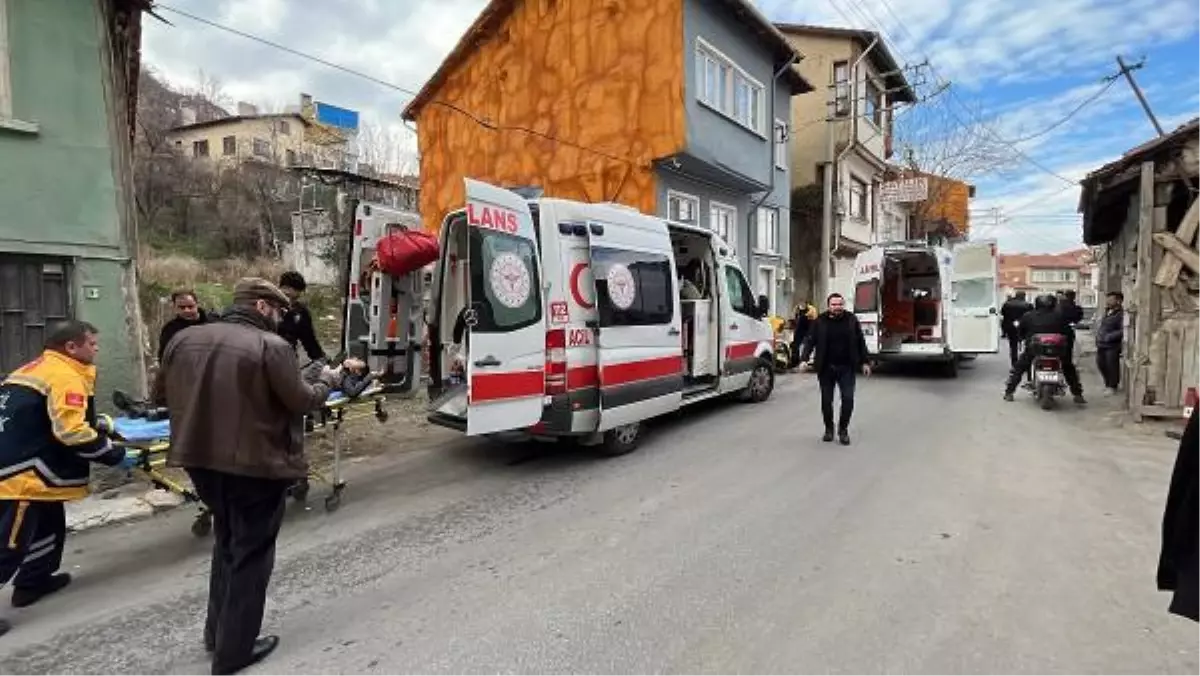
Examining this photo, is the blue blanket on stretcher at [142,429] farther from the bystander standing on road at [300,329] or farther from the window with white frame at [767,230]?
the window with white frame at [767,230]

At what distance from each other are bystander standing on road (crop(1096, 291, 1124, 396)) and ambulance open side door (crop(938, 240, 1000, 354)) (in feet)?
8.00

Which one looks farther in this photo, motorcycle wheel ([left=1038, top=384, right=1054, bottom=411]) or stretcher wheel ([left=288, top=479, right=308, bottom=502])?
motorcycle wheel ([left=1038, top=384, right=1054, bottom=411])

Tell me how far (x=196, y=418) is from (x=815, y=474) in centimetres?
526

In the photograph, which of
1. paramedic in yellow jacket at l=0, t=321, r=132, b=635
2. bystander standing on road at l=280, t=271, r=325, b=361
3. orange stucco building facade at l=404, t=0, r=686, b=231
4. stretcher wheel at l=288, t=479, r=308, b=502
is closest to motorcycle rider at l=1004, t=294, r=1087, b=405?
orange stucco building facade at l=404, t=0, r=686, b=231

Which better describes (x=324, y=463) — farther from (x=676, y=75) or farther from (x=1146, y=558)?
(x=676, y=75)

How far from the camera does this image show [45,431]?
12.7ft

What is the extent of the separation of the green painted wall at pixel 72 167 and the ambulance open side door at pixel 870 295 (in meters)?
12.7

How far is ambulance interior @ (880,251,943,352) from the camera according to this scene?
601 inches

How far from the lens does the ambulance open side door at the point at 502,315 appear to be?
5.76 m

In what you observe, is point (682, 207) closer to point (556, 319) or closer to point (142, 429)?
point (556, 319)

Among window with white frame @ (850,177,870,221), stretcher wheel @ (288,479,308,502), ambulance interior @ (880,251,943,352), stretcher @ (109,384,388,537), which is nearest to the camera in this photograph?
stretcher @ (109,384,388,537)

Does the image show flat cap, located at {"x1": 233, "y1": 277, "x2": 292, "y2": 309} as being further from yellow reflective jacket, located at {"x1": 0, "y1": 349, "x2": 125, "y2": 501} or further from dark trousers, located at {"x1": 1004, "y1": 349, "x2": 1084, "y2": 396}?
dark trousers, located at {"x1": 1004, "y1": 349, "x2": 1084, "y2": 396}

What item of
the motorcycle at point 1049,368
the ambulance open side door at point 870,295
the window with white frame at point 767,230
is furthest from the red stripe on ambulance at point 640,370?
the window with white frame at point 767,230

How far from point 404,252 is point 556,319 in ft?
5.86
